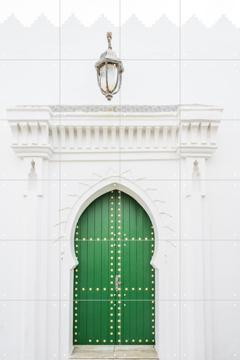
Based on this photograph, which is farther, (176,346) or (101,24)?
(101,24)

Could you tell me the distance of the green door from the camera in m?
5.43

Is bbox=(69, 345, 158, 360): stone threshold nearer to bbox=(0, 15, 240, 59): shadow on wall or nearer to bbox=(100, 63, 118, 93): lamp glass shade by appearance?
bbox=(100, 63, 118, 93): lamp glass shade

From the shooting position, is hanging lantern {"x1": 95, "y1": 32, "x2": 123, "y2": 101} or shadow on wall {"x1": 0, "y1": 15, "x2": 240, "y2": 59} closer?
hanging lantern {"x1": 95, "y1": 32, "x2": 123, "y2": 101}

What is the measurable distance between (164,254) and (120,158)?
112 centimetres

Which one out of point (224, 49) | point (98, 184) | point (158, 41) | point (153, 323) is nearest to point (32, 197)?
point (98, 184)

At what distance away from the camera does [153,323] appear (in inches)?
213

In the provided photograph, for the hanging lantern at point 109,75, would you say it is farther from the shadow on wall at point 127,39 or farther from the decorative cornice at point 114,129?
the shadow on wall at point 127,39

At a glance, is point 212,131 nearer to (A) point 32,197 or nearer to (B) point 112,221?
(B) point 112,221

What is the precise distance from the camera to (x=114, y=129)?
515cm

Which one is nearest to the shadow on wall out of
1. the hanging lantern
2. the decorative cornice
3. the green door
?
the decorative cornice

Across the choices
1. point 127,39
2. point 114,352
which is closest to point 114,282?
point 114,352

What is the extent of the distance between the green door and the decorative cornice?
0.87 metres

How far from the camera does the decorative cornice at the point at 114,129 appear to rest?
496cm

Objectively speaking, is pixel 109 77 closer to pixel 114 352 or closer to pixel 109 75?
pixel 109 75
